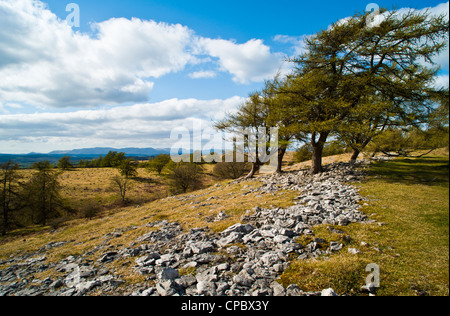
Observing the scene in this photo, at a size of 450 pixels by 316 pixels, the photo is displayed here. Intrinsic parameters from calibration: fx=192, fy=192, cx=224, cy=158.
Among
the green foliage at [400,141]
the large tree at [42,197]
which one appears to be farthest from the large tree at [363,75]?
the large tree at [42,197]

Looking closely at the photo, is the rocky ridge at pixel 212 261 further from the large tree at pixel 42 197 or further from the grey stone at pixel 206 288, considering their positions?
the large tree at pixel 42 197

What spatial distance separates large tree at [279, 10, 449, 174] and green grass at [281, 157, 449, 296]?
883 cm

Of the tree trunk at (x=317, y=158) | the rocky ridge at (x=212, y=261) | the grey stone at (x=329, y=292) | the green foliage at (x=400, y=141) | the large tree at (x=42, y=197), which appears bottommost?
the large tree at (x=42, y=197)

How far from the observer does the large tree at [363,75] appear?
1405 cm

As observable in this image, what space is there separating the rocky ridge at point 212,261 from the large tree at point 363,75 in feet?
27.6

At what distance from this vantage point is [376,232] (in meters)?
6.95

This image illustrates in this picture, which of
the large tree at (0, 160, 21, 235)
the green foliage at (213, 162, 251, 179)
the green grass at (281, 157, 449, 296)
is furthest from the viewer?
the green foliage at (213, 162, 251, 179)

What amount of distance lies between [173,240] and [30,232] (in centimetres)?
3038

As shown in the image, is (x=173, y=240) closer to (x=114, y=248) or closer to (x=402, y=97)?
(x=114, y=248)

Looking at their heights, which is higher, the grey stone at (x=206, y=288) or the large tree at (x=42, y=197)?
the grey stone at (x=206, y=288)

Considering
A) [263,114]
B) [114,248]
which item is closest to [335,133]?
[263,114]

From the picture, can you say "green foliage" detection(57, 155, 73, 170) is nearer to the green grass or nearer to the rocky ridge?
the rocky ridge

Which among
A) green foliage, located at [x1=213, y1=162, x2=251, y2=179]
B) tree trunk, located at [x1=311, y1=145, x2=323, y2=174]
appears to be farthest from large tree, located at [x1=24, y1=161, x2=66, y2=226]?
tree trunk, located at [x1=311, y1=145, x2=323, y2=174]

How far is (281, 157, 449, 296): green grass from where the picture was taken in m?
4.09
